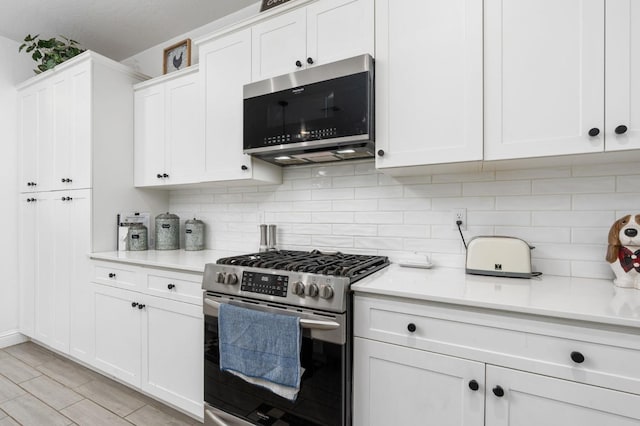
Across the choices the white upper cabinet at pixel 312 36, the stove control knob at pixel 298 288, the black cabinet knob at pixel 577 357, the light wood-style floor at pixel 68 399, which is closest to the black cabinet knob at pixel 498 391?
the black cabinet knob at pixel 577 357

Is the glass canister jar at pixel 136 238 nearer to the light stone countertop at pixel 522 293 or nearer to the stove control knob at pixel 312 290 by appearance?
the stove control knob at pixel 312 290

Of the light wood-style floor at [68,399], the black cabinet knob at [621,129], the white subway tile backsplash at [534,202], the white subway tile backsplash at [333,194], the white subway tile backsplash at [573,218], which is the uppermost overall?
the black cabinet knob at [621,129]

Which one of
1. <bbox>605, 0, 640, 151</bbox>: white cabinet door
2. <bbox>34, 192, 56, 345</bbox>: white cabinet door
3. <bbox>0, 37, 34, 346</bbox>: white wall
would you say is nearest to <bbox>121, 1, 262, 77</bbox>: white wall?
<bbox>0, 37, 34, 346</bbox>: white wall

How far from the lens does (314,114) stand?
69.2 inches

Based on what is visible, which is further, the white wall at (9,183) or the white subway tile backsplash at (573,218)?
the white wall at (9,183)

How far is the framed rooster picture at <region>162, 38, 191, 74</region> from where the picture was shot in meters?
2.68

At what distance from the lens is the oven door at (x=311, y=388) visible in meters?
1.35

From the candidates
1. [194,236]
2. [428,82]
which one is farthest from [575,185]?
[194,236]

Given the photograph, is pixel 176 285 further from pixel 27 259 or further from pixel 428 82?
pixel 27 259

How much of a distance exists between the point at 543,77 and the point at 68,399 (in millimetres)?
3351

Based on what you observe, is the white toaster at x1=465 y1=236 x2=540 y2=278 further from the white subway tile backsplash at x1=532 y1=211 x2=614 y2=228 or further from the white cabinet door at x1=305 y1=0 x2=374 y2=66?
the white cabinet door at x1=305 y1=0 x2=374 y2=66

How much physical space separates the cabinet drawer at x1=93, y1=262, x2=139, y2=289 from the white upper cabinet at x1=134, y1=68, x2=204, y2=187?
2.35ft

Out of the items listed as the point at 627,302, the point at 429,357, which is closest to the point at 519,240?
the point at 627,302

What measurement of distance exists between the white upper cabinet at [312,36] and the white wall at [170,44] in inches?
30.4
